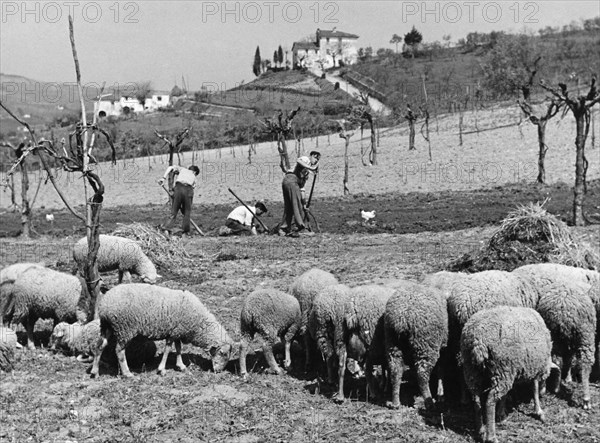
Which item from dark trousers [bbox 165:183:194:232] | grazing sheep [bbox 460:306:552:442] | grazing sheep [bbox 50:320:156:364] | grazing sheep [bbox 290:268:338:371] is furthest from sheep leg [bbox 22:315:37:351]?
dark trousers [bbox 165:183:194:232]

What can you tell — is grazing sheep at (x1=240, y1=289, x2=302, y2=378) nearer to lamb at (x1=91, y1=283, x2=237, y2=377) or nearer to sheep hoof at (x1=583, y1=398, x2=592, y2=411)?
lamb at (x1=91, y1=283, x2=237, y2=377)

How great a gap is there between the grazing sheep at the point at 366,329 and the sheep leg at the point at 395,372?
35cm

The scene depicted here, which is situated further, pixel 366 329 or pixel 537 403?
pixel 366 329

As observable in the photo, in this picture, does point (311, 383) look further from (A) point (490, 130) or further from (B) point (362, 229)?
(A) point (490, 130)

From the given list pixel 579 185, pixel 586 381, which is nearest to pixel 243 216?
pixel 579 185

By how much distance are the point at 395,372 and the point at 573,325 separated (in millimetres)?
2216

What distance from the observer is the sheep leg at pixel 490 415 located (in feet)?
22.8

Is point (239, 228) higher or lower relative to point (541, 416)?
higher

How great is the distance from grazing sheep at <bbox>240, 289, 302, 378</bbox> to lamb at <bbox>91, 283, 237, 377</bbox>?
1.20 ft

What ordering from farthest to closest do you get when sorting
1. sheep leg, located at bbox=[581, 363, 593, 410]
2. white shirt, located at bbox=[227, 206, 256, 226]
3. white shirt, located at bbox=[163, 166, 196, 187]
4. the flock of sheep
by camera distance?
white shirt, located at bbox=[227, 206, 256, 226] < white shirt, located at bbox=[163, 166, 196, 187] < sheep leg, located at bbox=[581, 363, 593, 410] < the flock of sheep

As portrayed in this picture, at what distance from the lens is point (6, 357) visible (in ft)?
31.9

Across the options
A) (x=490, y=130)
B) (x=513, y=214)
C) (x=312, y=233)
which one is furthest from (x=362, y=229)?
(x=490, y=130)

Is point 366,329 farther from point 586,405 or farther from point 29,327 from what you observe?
point 29,327

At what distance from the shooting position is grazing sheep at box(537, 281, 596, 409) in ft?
27.2
